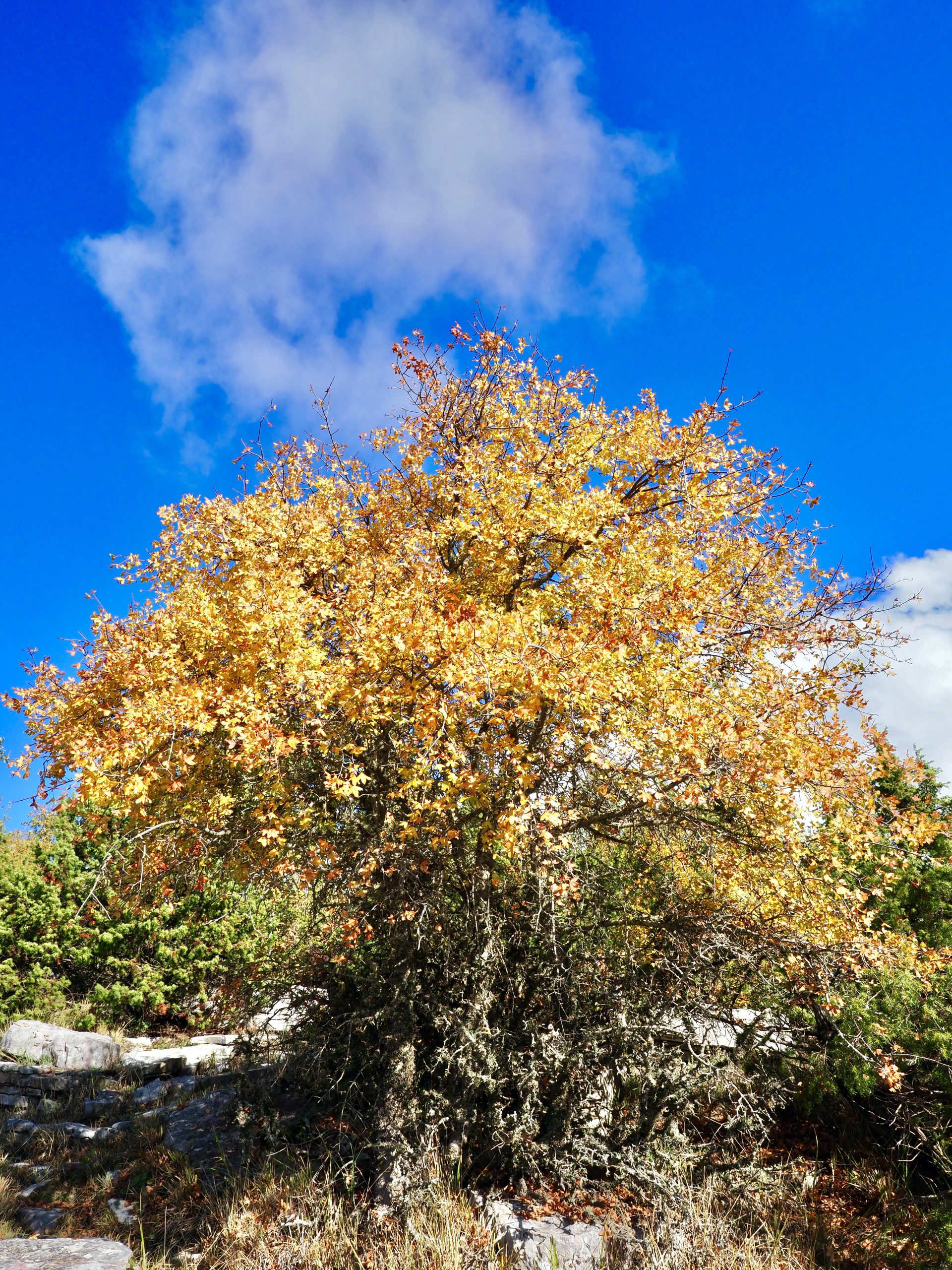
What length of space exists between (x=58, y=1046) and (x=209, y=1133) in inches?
186

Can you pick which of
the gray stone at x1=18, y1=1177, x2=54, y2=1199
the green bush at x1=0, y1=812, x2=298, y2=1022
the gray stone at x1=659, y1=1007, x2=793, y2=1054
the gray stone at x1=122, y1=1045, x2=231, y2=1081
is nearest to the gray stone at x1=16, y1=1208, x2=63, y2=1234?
the gray stone at x1=18, y1=1177, x2=54, y2=1199

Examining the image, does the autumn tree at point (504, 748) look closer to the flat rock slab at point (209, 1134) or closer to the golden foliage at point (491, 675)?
the golden foliage at point (491, 675)

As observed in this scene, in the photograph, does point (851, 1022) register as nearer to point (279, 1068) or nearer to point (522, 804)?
point (522, 804)

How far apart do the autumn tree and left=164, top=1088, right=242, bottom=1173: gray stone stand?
1.59 metres

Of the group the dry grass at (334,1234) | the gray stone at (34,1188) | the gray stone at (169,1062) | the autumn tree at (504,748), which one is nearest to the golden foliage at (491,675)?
the autumn tree at (504,748)

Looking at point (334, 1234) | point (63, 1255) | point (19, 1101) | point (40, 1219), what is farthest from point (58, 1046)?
point (334, 1234)

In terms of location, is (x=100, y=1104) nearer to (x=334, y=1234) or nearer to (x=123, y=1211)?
(x=123, y=1211)

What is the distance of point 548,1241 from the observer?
20.1 ft

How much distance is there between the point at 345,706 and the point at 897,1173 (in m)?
7.29

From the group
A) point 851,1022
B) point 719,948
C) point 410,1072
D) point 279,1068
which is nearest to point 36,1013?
point 279,1068

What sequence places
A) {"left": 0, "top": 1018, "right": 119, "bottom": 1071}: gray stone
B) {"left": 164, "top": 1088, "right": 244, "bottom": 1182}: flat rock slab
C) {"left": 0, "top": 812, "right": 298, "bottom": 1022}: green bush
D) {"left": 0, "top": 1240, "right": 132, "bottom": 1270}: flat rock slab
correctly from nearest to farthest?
1. {"left": 0, "top": 1240, "right": 132, "bottom": 1270}: flat rock slab
2. {"left": 164, "top": 1088, "right": 244, "bottom": 1182}: flat rock slab
3. {"left": 0, "top": 1018, "right": 119, "bottom": 1071}: gray stone
4. {"left": 0, "top": 812, "right": 298, "bottom": 1022}: green bush

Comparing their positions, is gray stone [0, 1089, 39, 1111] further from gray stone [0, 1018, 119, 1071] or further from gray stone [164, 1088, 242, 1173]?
gray stone [164, 1088, 242, 1173]

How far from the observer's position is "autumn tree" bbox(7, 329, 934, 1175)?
585 cm

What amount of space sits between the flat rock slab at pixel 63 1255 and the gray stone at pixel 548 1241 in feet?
9.70
